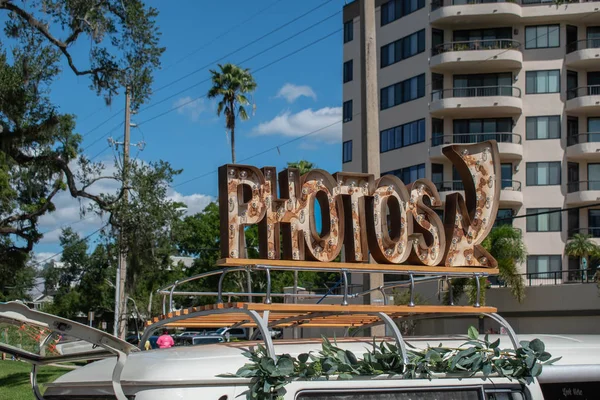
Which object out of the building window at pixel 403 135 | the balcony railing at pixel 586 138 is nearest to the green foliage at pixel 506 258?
the balcony railing at pixel 586 138

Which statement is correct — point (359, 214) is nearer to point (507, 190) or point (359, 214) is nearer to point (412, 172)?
point (507, 190)

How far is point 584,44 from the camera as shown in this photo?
44.9 meters

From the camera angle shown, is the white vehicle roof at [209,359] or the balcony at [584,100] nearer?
the white vehicle roof at [209,359]

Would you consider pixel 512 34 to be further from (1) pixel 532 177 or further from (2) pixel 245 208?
(2) pixel 245 208

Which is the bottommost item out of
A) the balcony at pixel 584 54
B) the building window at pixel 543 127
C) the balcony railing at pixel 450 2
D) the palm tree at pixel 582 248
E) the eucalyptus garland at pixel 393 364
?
the palm tree at pixel 582 248

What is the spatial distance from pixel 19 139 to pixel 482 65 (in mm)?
29584

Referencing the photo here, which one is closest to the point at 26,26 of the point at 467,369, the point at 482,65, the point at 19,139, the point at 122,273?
the point at 19,139

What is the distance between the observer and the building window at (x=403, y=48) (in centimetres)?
4622

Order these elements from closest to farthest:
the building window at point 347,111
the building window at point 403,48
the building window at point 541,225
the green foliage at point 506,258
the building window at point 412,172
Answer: the green foliage at point 506,258
the building window at point 541,225
the building window at point 412,172
the building window at point 403,48
the building window at point 347,111

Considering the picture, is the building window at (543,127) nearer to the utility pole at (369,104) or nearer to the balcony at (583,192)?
the balcony at (583,192)

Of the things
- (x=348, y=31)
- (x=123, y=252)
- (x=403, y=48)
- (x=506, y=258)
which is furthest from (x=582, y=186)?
(x=123, y=252)

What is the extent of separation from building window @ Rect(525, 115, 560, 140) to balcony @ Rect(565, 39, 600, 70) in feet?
10.1

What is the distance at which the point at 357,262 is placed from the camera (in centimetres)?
646

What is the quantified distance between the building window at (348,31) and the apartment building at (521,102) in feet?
16.4
